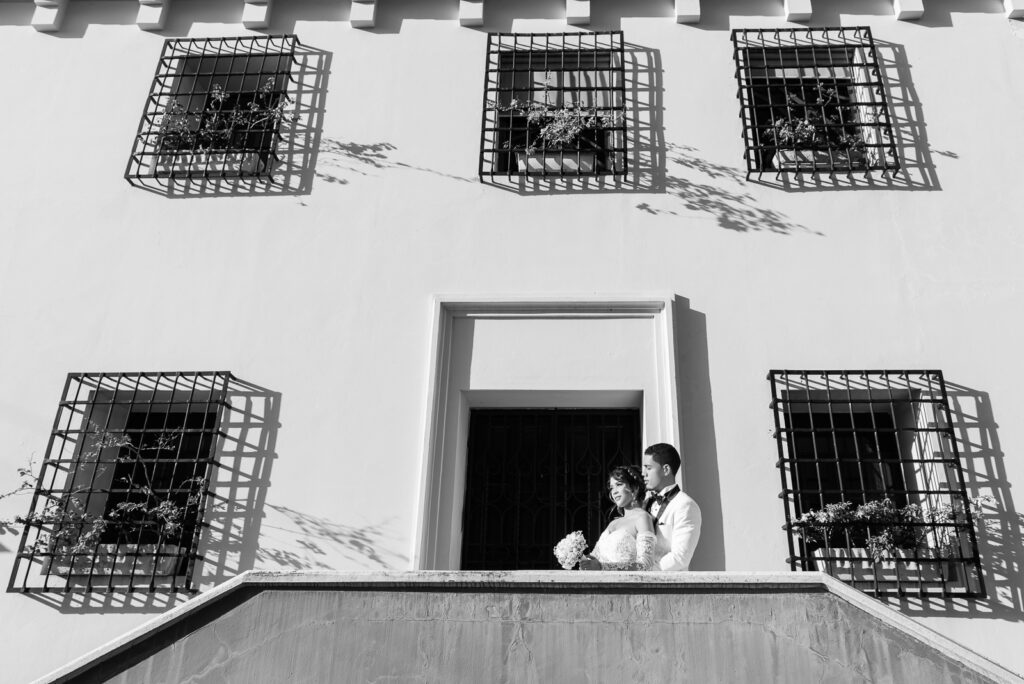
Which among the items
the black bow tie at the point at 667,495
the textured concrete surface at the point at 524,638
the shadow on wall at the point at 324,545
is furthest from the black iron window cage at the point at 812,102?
the textured concrete surface at the point at 524,638

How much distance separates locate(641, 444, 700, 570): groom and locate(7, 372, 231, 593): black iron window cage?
3344 millimetres

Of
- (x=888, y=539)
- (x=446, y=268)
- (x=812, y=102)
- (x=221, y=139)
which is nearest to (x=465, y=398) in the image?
(x=446, y=268)

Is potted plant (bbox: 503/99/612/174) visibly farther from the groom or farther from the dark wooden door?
the groom

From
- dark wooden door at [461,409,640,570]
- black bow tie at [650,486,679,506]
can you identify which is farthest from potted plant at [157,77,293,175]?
black bow tie at [650,486,679,506]

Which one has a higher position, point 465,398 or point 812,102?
point 812,102

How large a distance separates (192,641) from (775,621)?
9.34ft

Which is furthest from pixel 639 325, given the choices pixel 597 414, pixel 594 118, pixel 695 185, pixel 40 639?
pixel 40 639

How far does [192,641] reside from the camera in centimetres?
507

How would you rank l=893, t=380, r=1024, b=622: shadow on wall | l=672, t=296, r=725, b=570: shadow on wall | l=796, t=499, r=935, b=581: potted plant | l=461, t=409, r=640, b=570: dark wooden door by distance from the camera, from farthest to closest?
l=461, t=409, r=640, b=570: dark wooden door < l=672, t=296, r=725, b=570: shadow on wall < l=796, t=499, r=935, b=581: potted plant < l=893, t=380, r=1024, b=622: shadow on wall

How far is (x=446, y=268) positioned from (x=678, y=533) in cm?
329

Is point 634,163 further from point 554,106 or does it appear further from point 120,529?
point 120,529

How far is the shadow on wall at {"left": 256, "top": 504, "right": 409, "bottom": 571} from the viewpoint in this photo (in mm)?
7129

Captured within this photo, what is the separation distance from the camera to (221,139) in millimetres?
8992

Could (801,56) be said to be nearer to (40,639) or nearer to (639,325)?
(639,325)
